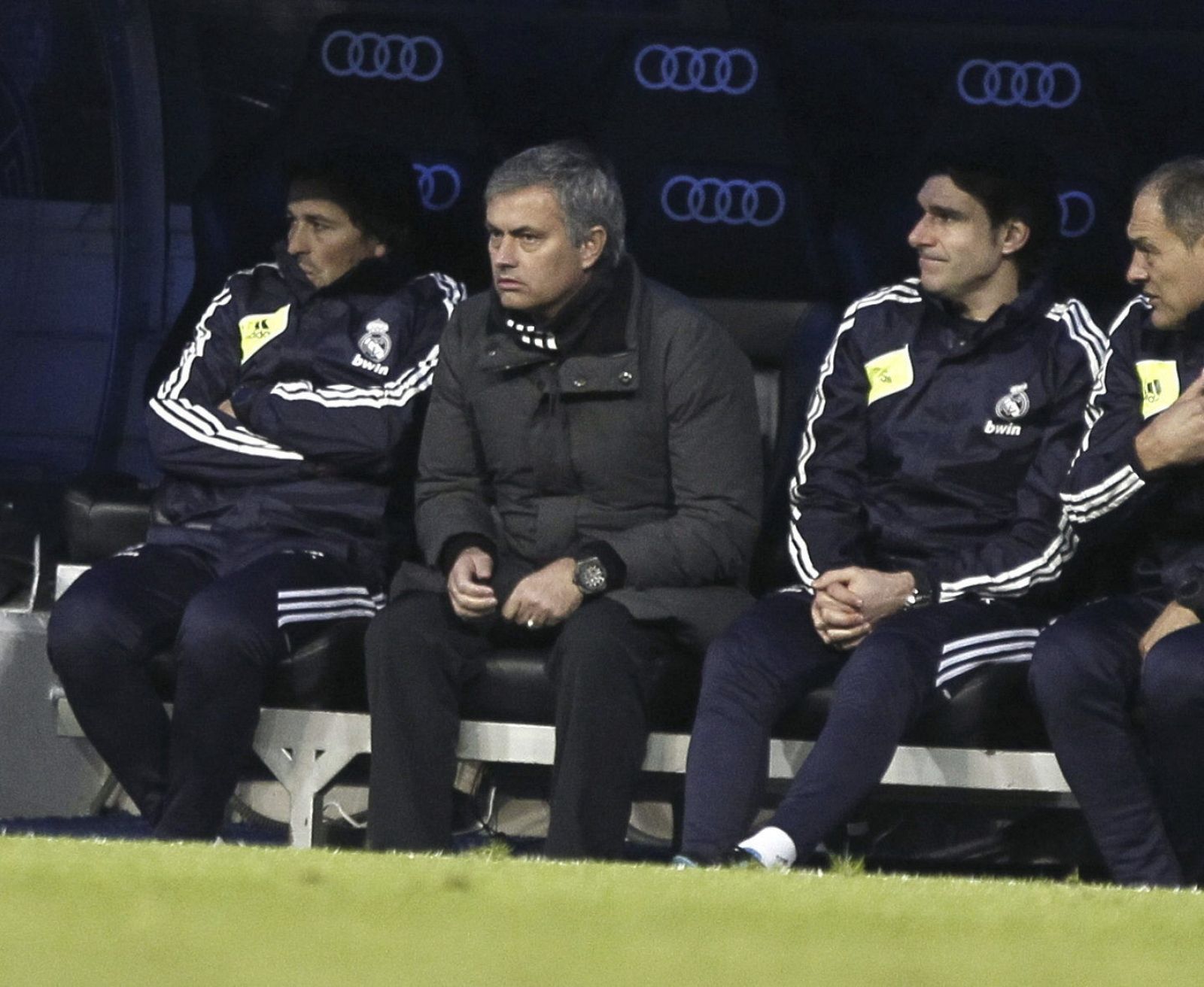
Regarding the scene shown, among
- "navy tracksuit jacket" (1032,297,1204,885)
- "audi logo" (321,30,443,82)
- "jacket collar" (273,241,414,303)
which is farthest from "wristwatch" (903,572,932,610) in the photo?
"audi logo" (321,30,443,82)

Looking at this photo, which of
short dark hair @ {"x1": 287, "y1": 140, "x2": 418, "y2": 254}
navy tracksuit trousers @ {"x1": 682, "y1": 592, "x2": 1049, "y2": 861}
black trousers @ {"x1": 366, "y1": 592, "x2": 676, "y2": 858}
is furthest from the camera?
short dark hair @ {"x1": 287, "y1": 140, "x2": 418, "y2": 254}

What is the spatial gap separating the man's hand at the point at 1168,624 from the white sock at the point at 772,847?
618mm

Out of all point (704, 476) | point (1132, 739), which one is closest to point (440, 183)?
point (704, 476)

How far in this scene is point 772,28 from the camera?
5.03 meters

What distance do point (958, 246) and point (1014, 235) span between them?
12cm

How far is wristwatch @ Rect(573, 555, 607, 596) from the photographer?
147 inches

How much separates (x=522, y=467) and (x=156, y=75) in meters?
1.76

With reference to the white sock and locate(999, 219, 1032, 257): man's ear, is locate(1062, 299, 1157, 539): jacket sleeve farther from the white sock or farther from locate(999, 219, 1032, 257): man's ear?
the white sock

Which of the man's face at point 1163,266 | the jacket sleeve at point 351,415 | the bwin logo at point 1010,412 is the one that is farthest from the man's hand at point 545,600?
the man's face at point 1163,266

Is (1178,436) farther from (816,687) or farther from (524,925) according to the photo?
(524,925)

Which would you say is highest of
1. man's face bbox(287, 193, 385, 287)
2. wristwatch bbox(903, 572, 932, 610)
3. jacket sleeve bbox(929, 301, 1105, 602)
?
man's face bbox(287, 193, 385, 287)

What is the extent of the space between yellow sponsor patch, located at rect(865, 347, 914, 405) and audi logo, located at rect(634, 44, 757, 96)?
806mm

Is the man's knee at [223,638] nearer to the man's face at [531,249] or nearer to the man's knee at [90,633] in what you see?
the man's knee at [90,633]

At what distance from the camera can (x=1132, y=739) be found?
3473mm
